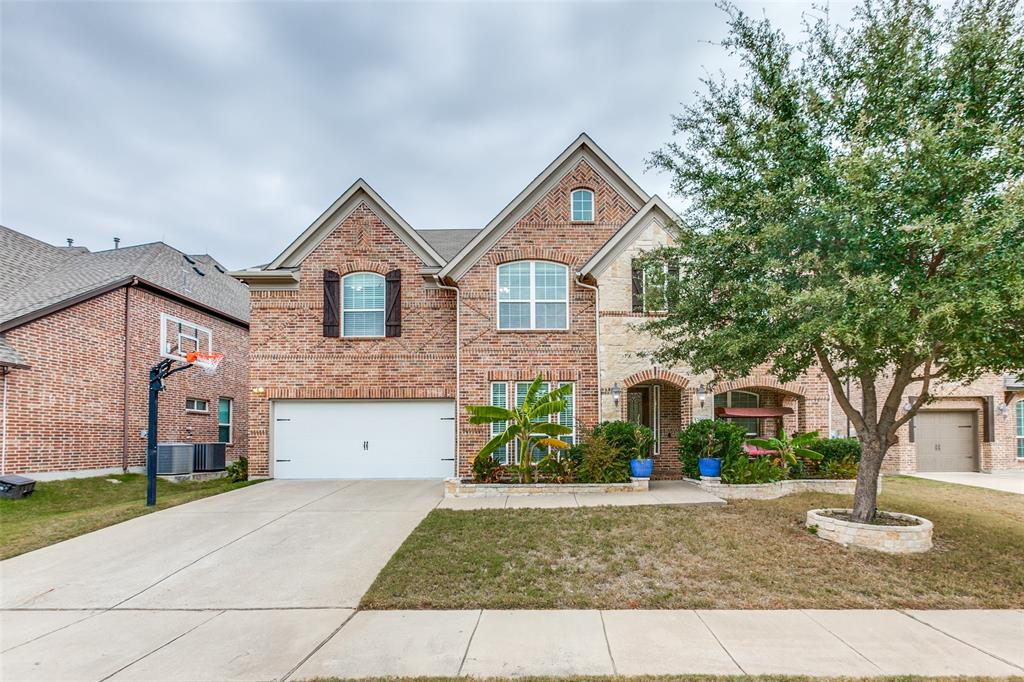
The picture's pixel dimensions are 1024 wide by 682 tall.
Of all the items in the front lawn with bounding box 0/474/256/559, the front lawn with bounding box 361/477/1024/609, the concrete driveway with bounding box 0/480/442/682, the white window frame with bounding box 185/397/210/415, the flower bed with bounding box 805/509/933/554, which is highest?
the white window frame with bounding box 185/397/210/415

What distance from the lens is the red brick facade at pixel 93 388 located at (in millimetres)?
12289

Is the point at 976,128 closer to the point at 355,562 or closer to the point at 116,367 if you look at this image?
the point at 355,562

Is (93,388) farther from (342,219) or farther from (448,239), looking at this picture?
(448,239)

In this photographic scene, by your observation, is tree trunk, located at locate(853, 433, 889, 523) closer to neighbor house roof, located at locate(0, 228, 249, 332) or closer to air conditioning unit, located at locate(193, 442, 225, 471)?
air conditioning unit, located at locate(193, 442, 225, 471)

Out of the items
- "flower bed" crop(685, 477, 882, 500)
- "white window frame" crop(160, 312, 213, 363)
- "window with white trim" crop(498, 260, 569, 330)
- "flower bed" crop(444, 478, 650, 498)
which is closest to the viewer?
"flower bed" crop(685, 477, 882, 500)

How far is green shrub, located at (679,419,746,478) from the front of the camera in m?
11.7

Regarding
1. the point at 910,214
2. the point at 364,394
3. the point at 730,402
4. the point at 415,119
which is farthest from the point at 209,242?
the point at 910,214

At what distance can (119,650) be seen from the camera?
15.6ft

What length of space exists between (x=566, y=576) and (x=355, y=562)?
287cm

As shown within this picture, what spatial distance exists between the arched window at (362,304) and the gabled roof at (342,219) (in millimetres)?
1316

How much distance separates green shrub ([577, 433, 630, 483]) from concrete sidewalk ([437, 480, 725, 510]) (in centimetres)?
46

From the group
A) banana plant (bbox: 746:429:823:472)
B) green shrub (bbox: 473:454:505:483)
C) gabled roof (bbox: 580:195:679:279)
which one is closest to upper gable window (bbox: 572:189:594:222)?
gabled roof (bbox: 580:195:679:279)

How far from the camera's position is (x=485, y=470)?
11.8 metres

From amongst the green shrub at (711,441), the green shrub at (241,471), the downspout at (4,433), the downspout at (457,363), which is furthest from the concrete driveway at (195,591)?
the green shrub at (711,441)
